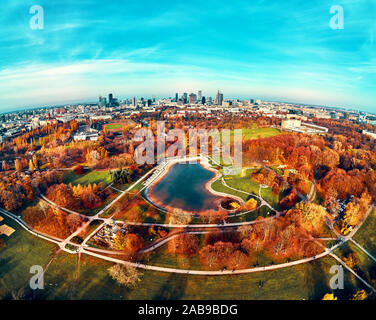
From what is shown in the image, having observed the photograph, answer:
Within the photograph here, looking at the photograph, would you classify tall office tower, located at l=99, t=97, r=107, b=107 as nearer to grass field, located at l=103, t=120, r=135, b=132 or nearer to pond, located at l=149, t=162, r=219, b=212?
grass field, located at l=103, t=120, r=135, b=132

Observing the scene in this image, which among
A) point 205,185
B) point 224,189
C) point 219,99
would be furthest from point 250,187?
point 219,99

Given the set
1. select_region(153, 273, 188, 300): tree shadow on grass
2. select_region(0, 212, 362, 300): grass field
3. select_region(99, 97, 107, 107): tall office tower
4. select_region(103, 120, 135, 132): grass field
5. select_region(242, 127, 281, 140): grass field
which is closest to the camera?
select_region(153, 273, 188, 300): tree shadow on grass

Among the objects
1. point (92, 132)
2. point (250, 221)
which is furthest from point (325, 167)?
point (92, 132)

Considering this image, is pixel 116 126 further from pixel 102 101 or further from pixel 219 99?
pixel 219 99

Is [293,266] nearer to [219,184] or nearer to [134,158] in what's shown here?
[219,184]

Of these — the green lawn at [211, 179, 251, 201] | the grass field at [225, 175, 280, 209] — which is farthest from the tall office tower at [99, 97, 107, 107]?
the grass field at [225, 175, 280, 209]

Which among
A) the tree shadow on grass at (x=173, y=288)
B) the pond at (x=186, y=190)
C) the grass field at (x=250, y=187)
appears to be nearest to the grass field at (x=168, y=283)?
the tree shadow on grass at (x=173, y=288)

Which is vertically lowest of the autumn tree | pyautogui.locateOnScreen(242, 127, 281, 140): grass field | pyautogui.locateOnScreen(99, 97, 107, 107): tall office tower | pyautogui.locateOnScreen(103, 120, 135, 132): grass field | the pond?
the autumn tree

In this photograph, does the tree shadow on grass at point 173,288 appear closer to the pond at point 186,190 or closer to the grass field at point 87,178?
the pond at point 186,190
